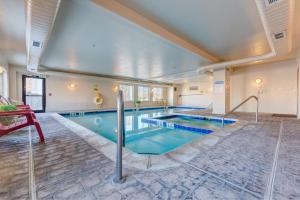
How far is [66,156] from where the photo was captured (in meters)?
1.75

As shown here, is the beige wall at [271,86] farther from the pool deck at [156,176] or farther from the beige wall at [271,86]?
the pool deck at [156,176]

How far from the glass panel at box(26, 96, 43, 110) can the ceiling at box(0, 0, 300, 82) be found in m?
2.79

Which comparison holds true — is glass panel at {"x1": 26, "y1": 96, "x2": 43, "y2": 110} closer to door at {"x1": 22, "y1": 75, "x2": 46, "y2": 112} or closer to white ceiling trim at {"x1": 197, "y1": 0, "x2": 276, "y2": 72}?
door at {"x1": 22, "y1": 75, "x2": 46, "y2": 112}

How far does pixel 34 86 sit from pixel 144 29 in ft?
24.8

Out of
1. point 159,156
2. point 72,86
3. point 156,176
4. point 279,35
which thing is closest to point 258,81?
point 279,35

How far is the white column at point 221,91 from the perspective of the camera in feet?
19.6

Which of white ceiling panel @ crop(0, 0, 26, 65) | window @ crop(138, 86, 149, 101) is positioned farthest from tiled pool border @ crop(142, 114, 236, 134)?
window @ crop(138, 86, 149, 101)

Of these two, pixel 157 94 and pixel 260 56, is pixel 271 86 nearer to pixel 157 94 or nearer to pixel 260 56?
pixel 260 56

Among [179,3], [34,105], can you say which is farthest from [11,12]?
[34,105]

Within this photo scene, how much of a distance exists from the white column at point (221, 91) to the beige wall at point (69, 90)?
641cm

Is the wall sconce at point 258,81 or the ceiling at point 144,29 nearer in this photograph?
the ceiling at point 144,29

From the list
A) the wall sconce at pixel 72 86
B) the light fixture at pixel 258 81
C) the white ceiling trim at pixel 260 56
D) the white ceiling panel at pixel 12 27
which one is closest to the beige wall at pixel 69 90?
the wall sconce at pixel 72 86

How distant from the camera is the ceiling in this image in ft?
7.82

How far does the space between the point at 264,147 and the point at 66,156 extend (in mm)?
2796
